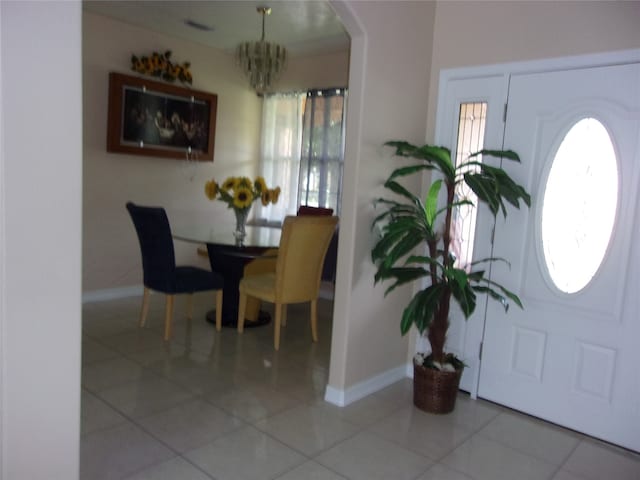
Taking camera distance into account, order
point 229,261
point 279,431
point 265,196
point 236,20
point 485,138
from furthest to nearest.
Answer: point 236,20 → point 229,261 → point 265,196 → point 485,138 → point 279,431

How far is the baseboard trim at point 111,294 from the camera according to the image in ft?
15.7

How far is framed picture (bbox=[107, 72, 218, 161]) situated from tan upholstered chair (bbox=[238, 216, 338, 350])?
1.96 metres

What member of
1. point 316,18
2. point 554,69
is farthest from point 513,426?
point 316,18

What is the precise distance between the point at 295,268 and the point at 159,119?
2.43 meters

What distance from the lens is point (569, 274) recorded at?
275cm

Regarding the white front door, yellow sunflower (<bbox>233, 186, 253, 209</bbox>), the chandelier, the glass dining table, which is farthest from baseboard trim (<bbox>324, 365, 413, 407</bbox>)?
the chandelier

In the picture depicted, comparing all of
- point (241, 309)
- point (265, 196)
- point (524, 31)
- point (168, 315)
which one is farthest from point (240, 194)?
point (524, 31)

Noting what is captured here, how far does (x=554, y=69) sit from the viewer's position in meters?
2.73

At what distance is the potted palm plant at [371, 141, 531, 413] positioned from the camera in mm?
2648

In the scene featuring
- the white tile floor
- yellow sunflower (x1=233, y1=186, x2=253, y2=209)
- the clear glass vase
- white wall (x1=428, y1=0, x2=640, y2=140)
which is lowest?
the white tile floor

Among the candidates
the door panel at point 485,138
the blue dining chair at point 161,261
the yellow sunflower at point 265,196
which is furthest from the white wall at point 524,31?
the blue dining chair at point 161,261

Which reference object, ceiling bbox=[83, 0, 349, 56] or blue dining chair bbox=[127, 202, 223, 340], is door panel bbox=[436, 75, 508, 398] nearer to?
ceiling bbox=[83, 0, 349, 56]

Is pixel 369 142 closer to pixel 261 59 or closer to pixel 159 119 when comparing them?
pixel 261 59

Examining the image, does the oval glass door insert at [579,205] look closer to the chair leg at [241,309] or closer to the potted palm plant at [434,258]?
the potted palm plant at [434,258]
